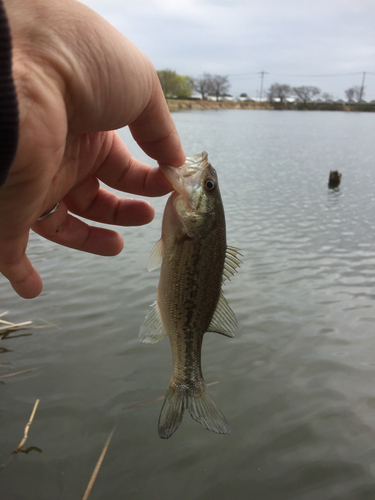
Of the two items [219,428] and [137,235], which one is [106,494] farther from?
[137,235]

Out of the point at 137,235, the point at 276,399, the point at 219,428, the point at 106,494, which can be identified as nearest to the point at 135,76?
the point at 219,428

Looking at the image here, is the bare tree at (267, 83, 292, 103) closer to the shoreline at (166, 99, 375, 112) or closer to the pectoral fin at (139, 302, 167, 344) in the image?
the shoreline at (166, 99, 375, 112)

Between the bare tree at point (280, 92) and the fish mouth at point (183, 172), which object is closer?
the fish mouth at point (183, 172)

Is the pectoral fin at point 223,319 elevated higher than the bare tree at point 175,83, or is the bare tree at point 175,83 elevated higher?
the bare tree at point 175,83

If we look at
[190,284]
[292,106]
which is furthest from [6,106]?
[292,106]

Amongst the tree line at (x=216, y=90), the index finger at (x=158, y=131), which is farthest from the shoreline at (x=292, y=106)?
the index finger at (x=158, y=131)

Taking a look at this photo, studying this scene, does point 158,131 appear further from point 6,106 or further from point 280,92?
point 280,92

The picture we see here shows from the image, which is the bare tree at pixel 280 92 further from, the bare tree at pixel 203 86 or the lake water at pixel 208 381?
the lake water at pixel 208 381
